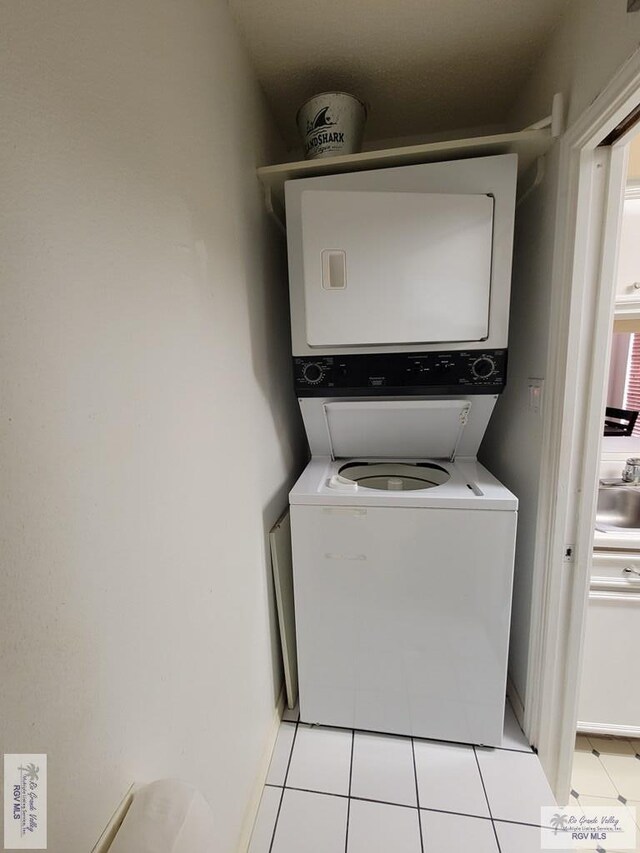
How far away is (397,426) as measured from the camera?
157 centimetres

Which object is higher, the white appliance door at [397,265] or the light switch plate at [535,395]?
the white appliance door at [397,265]

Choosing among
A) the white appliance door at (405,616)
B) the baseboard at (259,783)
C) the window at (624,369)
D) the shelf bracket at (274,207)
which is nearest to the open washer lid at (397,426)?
the white appliance door at (405,616)

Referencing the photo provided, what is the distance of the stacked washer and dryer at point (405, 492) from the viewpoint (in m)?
1.25

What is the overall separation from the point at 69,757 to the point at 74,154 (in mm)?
866

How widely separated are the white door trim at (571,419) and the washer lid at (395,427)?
0.36 meters

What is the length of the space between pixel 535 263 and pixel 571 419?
0.59 m

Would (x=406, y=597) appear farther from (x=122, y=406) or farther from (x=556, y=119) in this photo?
(x=556, y=119)

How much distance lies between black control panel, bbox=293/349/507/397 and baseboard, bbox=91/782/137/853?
1.16 m

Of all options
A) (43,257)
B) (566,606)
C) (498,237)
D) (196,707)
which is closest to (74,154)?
(43,257)

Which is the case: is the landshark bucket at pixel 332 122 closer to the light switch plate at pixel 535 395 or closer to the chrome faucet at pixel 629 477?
the light switch plate at pixel 535 395

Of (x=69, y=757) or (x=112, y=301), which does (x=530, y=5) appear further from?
(x=69, y=757)

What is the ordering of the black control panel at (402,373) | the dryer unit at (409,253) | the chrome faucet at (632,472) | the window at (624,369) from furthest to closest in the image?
1. the window at (624,369)
2. the chrome faucet at (632,472)
3. the black control panel at (402,373)
4. the dryer unit at (409,253)

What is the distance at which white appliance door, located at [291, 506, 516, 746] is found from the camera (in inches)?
49.3

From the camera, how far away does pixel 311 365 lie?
4.67 feet
